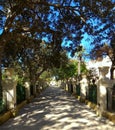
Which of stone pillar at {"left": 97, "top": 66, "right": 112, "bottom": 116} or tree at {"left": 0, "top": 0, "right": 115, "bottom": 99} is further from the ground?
tree at {"left": 0, "top": 0, "right": 115, "bottom": 99}

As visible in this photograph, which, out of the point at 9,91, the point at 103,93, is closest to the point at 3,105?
the point at 9,91

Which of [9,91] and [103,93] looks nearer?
[103,93]

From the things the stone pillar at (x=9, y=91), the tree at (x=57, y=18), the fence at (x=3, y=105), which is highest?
the tree at (x=57, y=18)

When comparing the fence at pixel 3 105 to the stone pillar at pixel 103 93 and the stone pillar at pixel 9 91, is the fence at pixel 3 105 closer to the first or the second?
the stone pillar at pixel 9 91

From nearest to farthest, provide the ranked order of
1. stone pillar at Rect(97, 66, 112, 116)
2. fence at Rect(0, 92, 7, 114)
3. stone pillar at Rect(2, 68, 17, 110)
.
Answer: fence at Rect(0, 92, 7, 114) < stone pillar at Rect(97, 66, 112, 116) < stone pillar at Rect(2, 68, 17, 110)

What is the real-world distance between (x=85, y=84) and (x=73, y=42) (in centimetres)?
654

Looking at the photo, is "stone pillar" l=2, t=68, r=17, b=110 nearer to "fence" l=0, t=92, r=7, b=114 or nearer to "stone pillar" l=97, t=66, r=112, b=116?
"fence" l=0, t=92, r=7, b=114

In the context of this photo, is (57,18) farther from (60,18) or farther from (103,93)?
(103,93)

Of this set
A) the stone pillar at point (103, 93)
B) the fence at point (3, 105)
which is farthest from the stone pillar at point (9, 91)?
the stone pillar at point (103, 93)

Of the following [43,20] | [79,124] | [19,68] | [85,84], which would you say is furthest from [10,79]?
[19,68]

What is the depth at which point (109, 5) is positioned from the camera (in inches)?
574

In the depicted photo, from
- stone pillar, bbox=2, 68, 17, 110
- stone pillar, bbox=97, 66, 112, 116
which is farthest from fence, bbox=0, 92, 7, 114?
stone pillar, bbox=97, 66, 112, 116

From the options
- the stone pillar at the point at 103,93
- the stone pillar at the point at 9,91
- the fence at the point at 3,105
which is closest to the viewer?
the fence at the point at 3,105

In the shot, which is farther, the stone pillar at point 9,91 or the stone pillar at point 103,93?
the stone pillar at point 9,91
